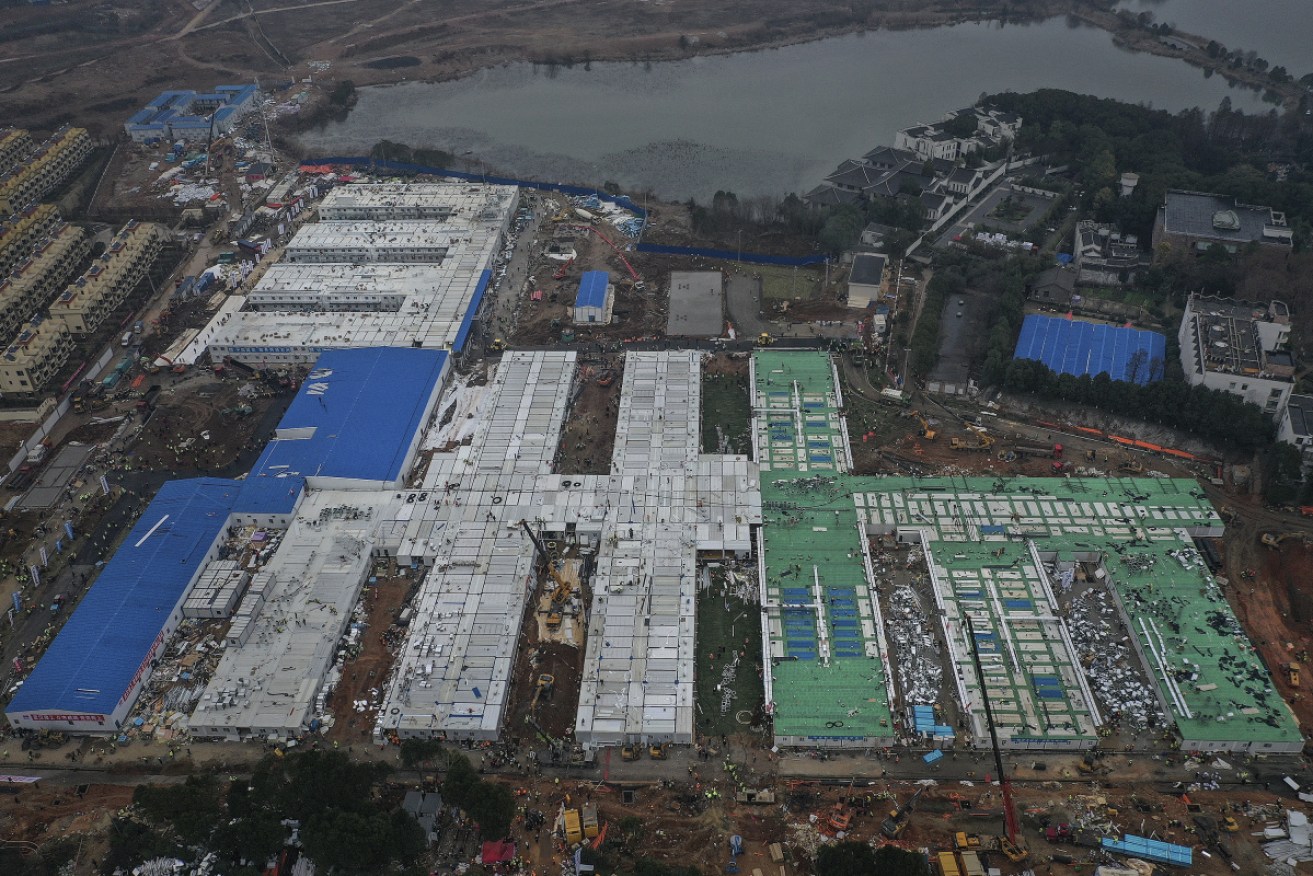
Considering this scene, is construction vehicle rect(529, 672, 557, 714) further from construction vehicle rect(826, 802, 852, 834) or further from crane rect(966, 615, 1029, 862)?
crane rect(966, 615, 1029, 862)

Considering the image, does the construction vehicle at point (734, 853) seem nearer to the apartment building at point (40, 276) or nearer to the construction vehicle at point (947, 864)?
the construction vehicle at point (947, 864)

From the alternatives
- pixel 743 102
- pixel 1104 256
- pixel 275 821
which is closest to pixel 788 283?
pixel 1104 256

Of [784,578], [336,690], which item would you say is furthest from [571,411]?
[336,690]

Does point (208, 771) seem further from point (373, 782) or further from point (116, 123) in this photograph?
point (116, 123)

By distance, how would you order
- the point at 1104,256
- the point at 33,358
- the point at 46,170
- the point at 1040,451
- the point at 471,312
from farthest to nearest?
the point at 46,170
the point at 1104,256
the point at 471,312
the point at 33,358
the point at 1040,451

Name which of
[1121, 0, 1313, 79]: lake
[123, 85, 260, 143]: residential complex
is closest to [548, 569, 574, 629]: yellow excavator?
[123, 85, 260, 143]: residential complex

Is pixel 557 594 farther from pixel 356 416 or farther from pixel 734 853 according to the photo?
pixel 356 416
